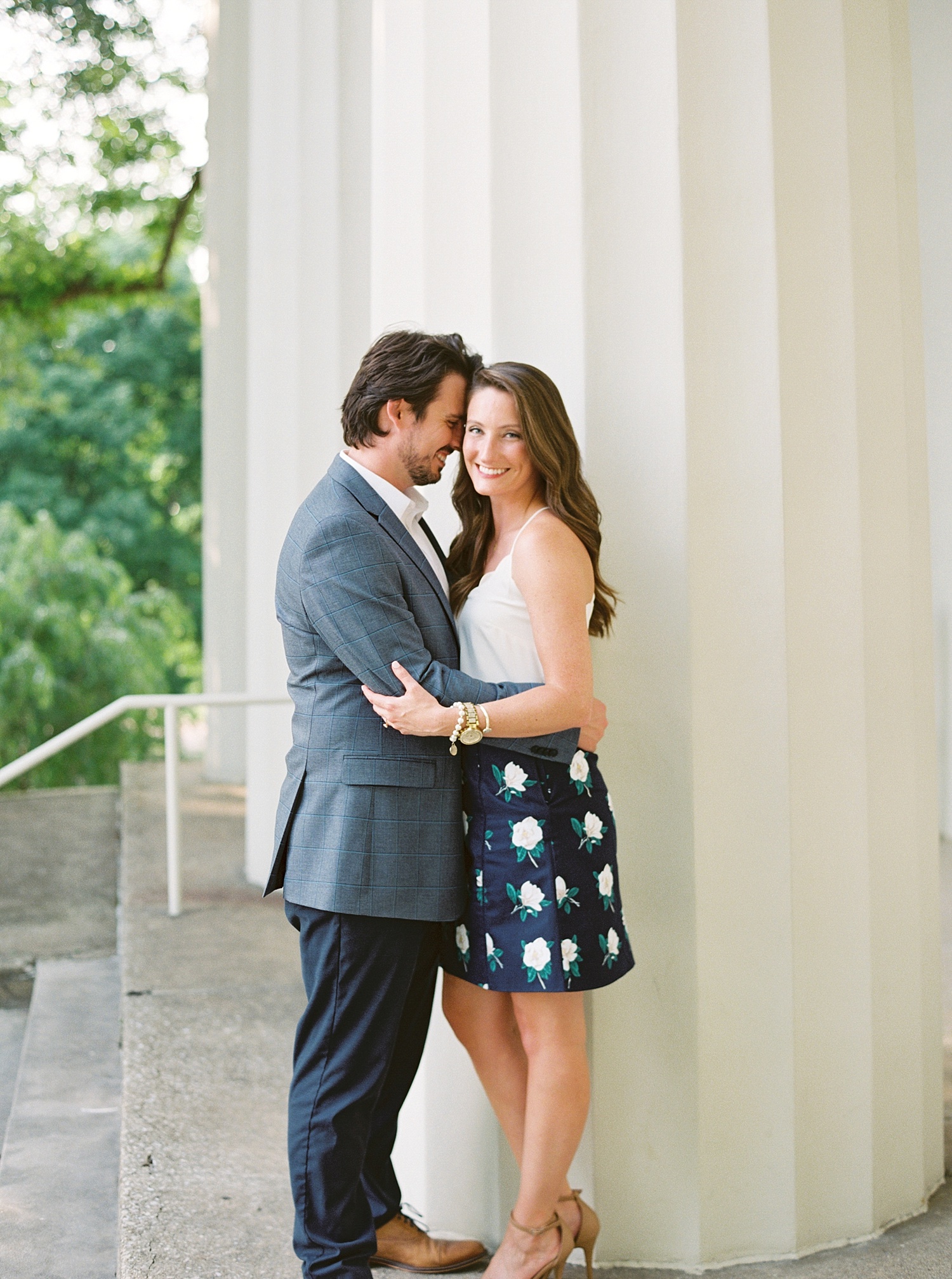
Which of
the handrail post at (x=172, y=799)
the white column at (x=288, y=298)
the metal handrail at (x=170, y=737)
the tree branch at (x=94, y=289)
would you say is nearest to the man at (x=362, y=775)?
the metal handrail at (x=170, y=737)

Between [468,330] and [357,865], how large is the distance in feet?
3.66

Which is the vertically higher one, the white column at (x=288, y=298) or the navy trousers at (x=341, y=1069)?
the white column at (x=288, y=298)

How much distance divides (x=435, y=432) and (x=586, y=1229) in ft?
4.92

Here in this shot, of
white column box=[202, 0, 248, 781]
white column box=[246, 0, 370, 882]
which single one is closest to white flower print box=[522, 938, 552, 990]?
white column box=[246, 0, 370, 882]

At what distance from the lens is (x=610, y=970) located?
220cm

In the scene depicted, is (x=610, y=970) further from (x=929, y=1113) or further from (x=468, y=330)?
(x=468, y=330)

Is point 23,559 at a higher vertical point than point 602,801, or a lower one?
higher

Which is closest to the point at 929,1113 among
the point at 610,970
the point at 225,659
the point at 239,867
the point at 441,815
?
the point at 610,970

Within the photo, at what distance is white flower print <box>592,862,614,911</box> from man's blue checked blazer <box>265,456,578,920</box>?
0.24 metres

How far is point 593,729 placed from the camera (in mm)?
2232

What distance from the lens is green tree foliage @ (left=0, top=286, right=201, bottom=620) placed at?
18875 millimetres

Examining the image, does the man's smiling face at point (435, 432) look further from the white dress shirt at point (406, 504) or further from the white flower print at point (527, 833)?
the white flower print at point (527, 833)

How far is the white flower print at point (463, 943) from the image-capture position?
2227 millimetres

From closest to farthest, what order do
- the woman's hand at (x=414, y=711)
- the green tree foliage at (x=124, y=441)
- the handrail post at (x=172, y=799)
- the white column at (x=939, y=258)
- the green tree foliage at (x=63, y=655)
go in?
the woman's hand at (x=414, y=711), the handrail post at (x=172, y=799), the white column at (x=939, y=258), the green tree foliage at (x=63, y=655), the green tree foliage at (x=124, y=441)
